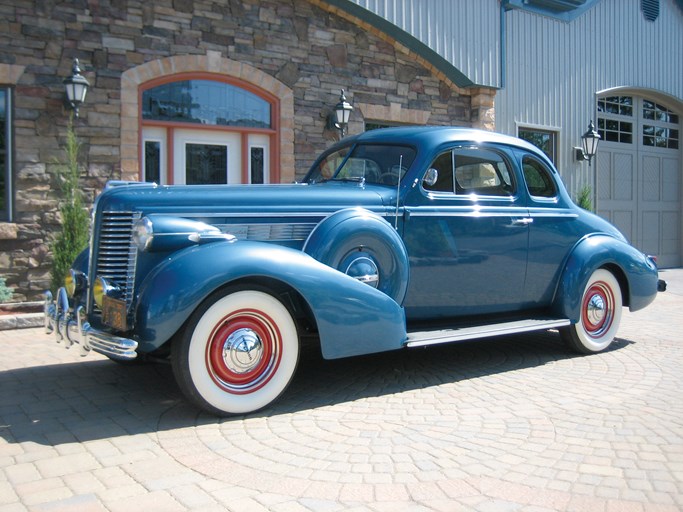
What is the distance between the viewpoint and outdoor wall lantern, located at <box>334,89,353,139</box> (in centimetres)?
1012

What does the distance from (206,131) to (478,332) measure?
5.73 m

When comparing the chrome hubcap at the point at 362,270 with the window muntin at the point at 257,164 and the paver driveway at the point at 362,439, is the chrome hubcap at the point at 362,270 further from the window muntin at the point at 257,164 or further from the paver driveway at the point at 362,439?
the window muntin at the point at 257,164

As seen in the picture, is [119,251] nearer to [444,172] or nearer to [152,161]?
[444,172]

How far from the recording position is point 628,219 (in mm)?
15438

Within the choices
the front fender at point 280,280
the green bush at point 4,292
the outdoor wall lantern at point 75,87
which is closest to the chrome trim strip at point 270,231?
the front fender at point 280,280

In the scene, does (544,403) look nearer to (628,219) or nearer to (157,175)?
(157,175)

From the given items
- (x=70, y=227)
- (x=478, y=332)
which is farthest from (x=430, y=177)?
(x=70, y=227)

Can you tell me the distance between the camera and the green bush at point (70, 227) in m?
8.01

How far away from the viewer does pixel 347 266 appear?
184 inches

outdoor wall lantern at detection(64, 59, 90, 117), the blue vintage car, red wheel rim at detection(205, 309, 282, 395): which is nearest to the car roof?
the blue vintage car

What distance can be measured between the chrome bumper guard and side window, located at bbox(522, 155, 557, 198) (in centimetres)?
365

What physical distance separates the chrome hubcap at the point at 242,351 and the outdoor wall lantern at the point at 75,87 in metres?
5.40

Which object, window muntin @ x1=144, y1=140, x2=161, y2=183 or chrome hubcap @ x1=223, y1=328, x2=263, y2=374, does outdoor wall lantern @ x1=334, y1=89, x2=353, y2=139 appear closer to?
window muntin @ x1=144, y1=140, x2=161, y2=183

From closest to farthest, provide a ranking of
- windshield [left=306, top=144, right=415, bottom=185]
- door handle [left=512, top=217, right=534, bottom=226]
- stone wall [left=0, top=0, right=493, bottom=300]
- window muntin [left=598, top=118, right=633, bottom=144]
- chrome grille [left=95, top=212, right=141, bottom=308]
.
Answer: chrome grille [left=95, top=212, right=141, bottom=308] → windshield [left=306, top=144, right=415, bottom=185] → door handle [left=512, top=217, right=534, bottom=226] → stone wall [left=0, top=0, right=493, bottom=300] → window muntin [left=598, top=118, right=633, bottom=144]
